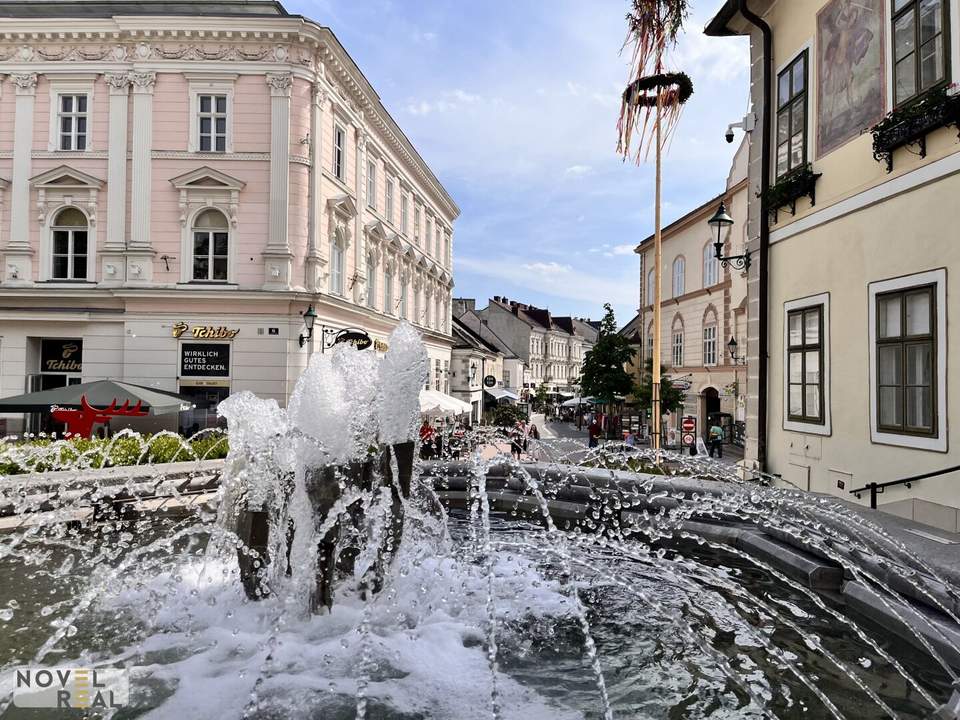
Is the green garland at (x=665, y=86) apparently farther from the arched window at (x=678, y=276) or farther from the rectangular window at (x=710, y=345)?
the arched window at (x=678, y=276)

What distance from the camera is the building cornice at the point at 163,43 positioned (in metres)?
20.7

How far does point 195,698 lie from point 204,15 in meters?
22.7

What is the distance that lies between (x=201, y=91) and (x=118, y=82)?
8.84 ft

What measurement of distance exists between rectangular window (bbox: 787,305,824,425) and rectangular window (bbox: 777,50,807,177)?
252 centimetres

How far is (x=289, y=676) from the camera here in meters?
4.00

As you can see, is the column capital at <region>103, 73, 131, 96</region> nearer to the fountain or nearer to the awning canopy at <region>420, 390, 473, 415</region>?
the awning canopy at <region>420, 390, 473, 415</region>

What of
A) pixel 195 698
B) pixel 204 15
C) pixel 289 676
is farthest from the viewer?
pixel 204 15

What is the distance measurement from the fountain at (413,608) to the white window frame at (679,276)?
28345mm

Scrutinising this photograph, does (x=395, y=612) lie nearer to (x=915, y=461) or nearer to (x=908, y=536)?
(x=908, y=536)

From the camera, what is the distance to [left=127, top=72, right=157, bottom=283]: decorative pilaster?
68.3 ft

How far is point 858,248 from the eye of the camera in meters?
8.88

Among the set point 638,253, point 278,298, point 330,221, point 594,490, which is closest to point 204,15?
point 330,221
